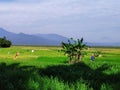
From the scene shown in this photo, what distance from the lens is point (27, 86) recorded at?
13273 millimetres

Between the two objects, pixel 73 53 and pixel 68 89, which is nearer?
pixel 68 89

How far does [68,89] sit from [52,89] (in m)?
0.56

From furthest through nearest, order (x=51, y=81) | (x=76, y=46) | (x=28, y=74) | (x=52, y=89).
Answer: (x=76, y=46) → (x=28, y=74) → (x=51, y=81) → (x=52, y=89)

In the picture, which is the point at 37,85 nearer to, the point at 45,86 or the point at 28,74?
the point at 45,86

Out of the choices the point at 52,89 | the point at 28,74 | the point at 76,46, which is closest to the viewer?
the point at 52,89

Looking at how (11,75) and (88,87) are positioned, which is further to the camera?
(11,75)

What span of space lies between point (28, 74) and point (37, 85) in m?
2.27

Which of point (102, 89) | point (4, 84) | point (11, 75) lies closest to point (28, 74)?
point (11, 75)

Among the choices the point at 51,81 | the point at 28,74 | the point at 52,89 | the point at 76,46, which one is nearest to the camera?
the point at 52,89

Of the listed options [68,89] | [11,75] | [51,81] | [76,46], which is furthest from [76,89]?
[76,46]

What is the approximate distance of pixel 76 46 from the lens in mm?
68562

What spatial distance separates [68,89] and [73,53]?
182 ft

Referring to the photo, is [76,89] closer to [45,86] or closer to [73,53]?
[45,86]

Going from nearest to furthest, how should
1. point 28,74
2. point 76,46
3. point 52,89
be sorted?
point 52,89 → point 28,74 → point 76,46
